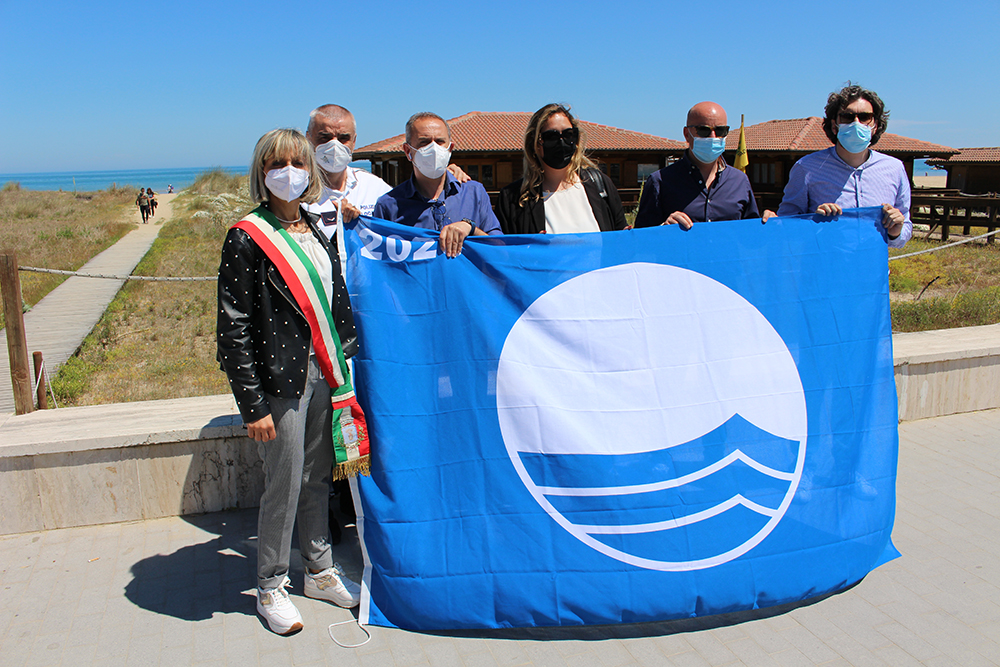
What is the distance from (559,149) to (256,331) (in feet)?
5.44

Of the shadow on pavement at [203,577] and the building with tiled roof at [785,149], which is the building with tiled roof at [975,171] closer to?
the building with tiled roof at [785,149]

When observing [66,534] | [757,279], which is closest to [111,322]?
[66,534]

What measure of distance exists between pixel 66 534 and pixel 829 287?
409 centimetres

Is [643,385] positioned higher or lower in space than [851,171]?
lower

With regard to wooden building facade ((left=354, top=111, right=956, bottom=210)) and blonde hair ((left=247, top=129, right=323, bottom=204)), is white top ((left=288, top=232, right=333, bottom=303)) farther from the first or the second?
wooden building facade ((left=354, top=111, right=956, bottom=210))

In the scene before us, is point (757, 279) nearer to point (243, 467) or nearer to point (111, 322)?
point (243, 467)

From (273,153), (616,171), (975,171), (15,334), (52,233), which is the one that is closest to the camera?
(273,153)

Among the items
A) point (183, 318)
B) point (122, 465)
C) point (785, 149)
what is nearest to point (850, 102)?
point (122, 465)

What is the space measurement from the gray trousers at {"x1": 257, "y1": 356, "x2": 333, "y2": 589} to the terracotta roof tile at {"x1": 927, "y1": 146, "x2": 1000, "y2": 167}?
42.1 metres

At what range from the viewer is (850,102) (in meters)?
3.69

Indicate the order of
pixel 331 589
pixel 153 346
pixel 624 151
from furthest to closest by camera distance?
pixel 624 151
pixel 153 346
pixel 331 589

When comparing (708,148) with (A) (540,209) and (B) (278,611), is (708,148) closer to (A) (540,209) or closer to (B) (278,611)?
(A) (540,209)

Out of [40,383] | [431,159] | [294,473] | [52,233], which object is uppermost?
[52,233]

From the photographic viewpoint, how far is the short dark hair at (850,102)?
3719 millimetres
